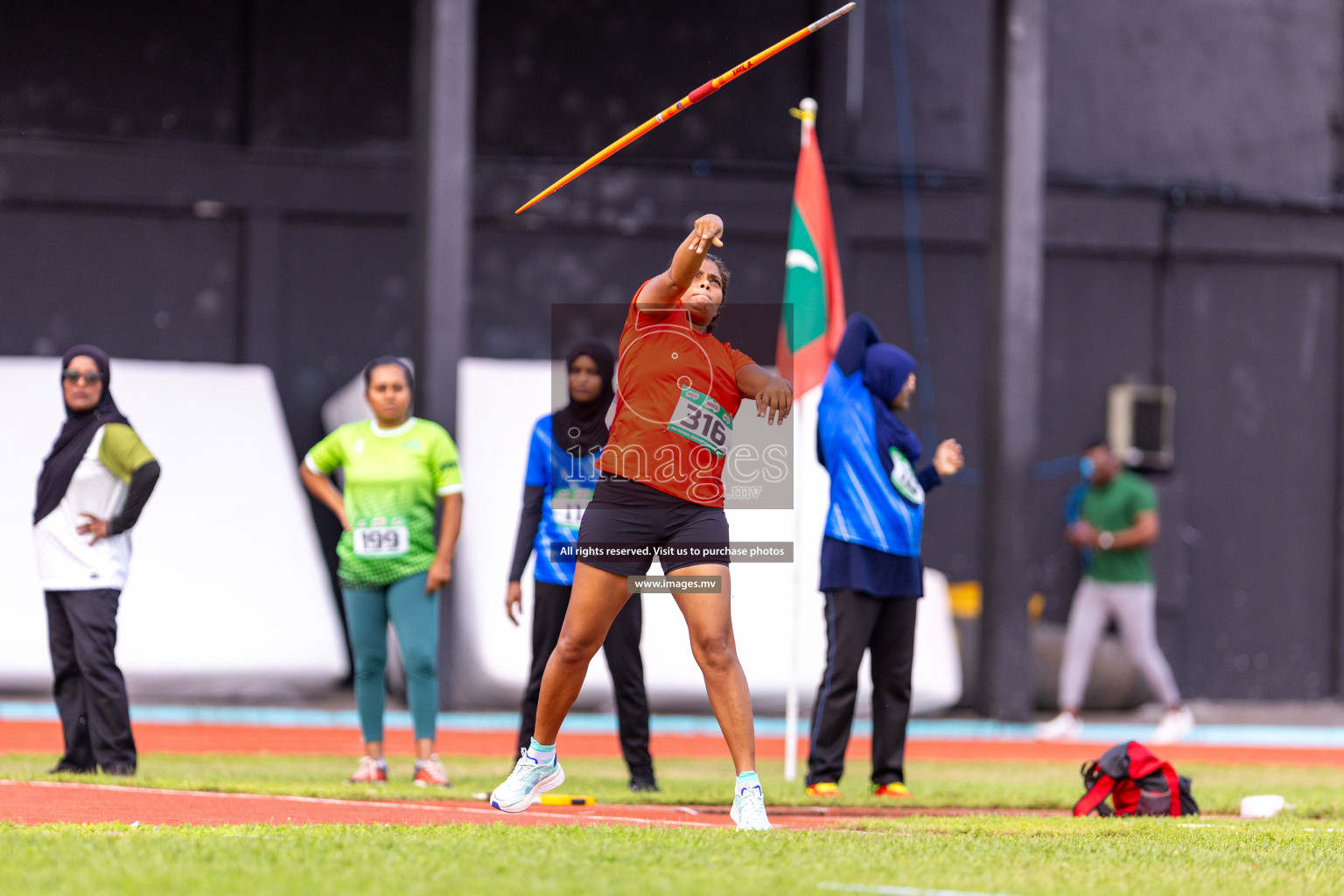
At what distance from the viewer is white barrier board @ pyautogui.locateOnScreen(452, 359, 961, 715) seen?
1209cm

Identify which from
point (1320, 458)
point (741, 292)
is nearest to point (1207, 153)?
point (1320, 458)

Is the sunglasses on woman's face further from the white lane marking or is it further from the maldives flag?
the white lane marking

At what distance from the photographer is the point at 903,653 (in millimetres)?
7699

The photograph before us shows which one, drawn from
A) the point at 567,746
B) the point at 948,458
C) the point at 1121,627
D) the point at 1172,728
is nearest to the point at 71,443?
the point at 948,458

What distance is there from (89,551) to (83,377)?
80cm

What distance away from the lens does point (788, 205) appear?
1600 centimetres

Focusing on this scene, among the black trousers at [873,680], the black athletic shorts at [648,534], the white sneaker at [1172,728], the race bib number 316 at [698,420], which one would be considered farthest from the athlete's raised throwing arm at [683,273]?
the white sneaker at [1172,728]

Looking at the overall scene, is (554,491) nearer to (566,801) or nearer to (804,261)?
(566,801)

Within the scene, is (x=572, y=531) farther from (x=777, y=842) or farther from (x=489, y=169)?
(x=489, y=169)

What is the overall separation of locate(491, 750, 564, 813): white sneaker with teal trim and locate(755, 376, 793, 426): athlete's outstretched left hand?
142 cm

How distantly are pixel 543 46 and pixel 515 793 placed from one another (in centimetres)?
1112

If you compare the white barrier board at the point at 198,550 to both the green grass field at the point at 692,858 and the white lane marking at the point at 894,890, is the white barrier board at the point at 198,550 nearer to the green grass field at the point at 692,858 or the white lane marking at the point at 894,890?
the green grass field at the point at 692,858

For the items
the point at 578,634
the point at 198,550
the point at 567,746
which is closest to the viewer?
the point at 578,634

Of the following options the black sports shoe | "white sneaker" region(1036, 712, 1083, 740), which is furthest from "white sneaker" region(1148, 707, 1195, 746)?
the black sports shoe
